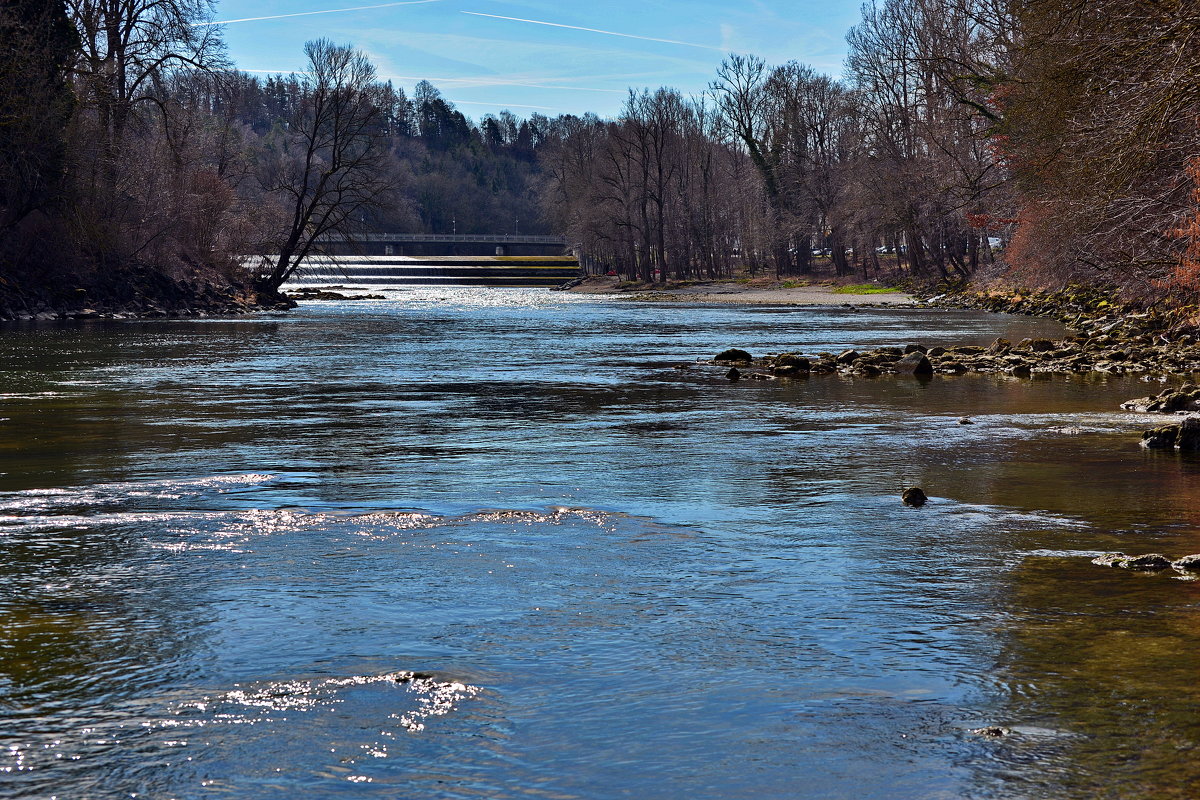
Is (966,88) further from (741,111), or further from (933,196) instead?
(741,111)

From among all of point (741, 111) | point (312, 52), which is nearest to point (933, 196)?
point (312, 52)

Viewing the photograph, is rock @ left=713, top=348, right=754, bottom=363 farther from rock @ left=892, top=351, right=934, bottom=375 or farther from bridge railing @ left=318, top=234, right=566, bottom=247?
bridge railing @ left=318, top=234, right=566, bottom=247

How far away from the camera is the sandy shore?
6579cm

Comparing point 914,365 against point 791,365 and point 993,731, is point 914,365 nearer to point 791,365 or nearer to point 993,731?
point 791,365

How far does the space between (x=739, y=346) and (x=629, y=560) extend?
2453 cm

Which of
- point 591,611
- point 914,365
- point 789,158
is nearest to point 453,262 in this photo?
point 789,158

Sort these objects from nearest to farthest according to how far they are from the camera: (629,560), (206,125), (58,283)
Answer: (629,560) < (58,283) < (206,125)

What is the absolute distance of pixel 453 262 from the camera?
14775 centimetres

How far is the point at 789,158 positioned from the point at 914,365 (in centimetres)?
6645

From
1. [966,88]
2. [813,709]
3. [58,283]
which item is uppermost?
[966,88]

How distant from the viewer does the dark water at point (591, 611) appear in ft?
16.5

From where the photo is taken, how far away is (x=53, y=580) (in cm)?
786

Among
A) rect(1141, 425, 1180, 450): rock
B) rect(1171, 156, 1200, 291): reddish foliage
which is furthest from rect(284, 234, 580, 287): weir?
rect(1141, 425, 1180, 450): rock

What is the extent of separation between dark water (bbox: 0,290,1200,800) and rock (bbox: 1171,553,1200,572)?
333 mm
